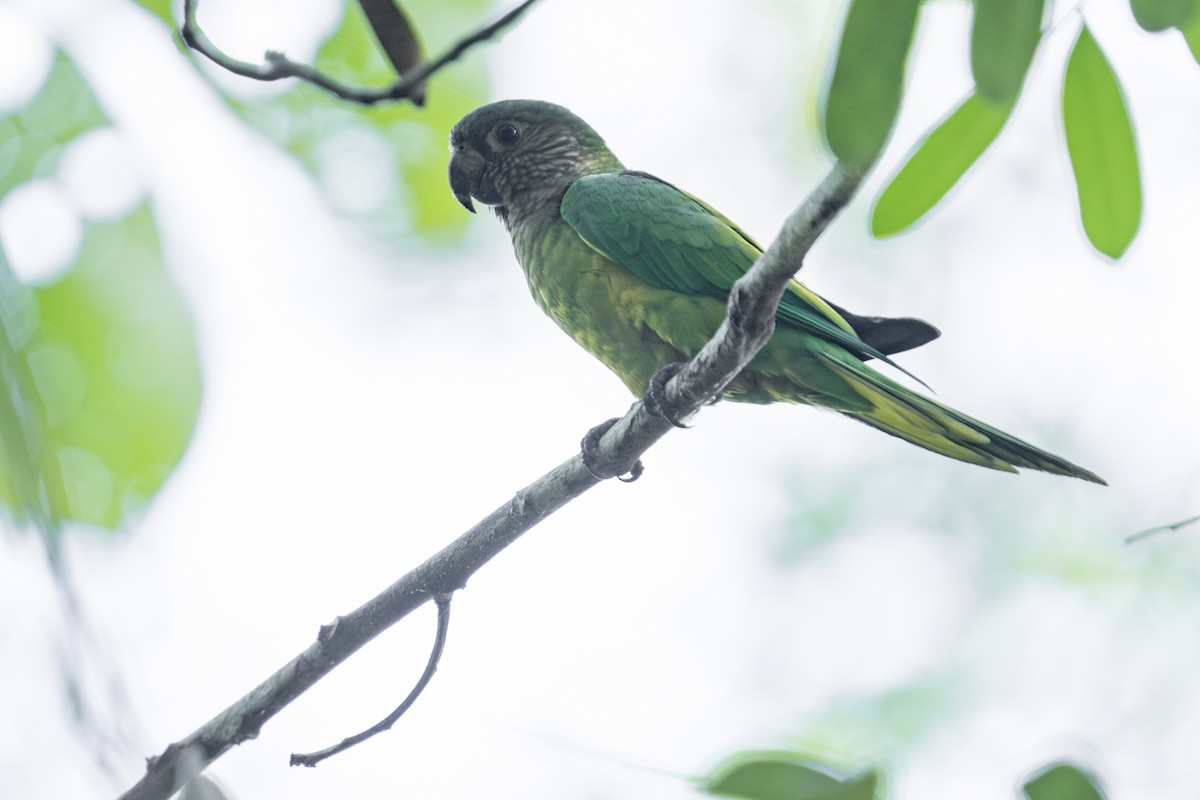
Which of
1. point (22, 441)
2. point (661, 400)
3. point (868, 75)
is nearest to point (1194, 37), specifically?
point (868, 75)

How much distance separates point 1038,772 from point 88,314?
2.65m

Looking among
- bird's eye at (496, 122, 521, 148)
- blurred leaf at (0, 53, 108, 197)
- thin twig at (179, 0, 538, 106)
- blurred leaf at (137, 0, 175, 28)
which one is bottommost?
thin twig at (179, 0, 538, 106)

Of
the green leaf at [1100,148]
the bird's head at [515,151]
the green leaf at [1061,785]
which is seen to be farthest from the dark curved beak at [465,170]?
the green leaf at [1061,785]

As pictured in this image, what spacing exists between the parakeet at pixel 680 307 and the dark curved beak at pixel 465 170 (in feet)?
0.60

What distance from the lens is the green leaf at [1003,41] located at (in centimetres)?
130

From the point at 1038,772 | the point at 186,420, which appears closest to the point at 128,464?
the point at 186,420

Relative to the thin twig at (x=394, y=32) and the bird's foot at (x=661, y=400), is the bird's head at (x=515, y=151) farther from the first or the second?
the thin twig at (x=394, y=32)

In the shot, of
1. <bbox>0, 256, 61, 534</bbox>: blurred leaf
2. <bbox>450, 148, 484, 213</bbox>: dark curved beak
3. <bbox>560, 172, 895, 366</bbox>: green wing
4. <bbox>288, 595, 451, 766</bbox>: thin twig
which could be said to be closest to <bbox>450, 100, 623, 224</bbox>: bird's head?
<bbox>450, 148, 484, 213</bbox>: dark curved beak

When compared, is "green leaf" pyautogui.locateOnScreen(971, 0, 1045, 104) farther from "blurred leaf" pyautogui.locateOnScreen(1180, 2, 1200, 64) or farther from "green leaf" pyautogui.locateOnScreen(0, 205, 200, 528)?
"green leaf" pyautogui.locateOnScreen(0, 205, 200, 528)

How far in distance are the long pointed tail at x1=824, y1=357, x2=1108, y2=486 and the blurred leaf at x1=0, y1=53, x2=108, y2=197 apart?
94.9 inches

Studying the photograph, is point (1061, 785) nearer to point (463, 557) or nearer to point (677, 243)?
point (463, 557)

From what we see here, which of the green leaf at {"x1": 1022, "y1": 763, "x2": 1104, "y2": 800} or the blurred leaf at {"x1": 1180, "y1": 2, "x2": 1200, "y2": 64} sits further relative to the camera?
the blurred leaf at {"x1": 1180, "y1": 2, "x2": 1200, "y2": 64}

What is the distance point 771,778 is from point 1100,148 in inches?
42.4

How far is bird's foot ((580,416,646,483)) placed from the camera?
2855 millimetres
